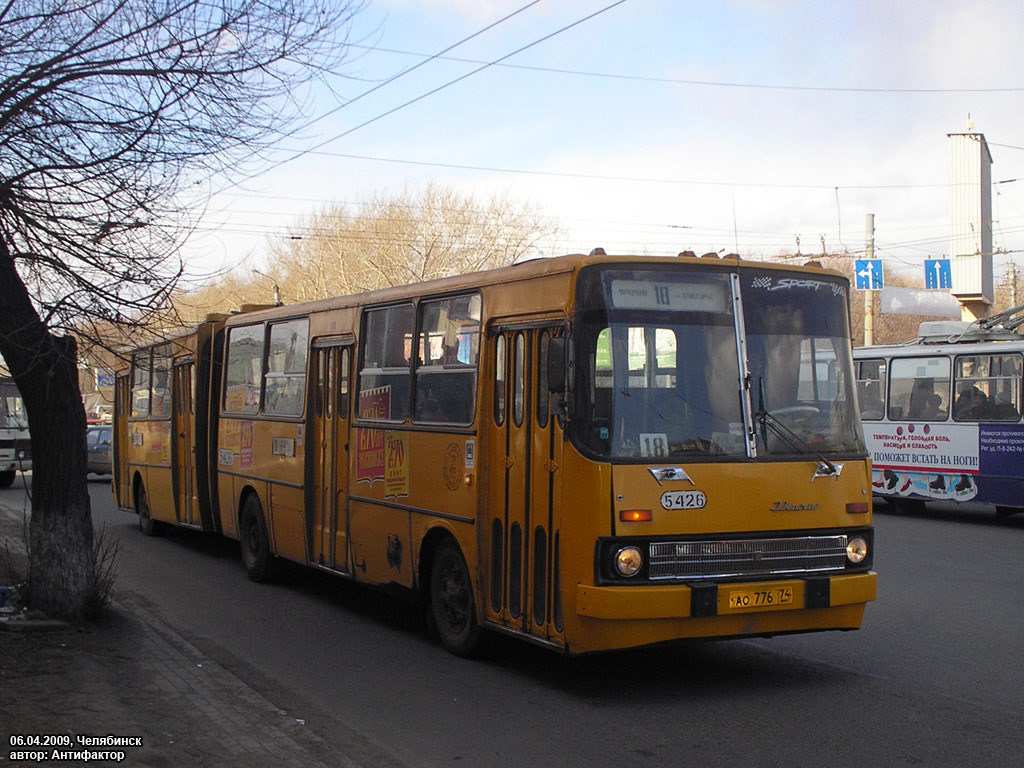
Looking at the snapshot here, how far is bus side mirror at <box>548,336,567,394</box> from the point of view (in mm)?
7312

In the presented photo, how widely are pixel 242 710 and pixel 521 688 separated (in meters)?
1.87

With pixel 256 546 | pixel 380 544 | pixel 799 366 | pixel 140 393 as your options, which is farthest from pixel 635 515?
pixel 140 393

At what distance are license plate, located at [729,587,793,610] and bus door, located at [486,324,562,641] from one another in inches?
43.4

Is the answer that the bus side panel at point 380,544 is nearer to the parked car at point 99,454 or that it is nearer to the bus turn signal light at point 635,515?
the bus turn signal light at point 635,515

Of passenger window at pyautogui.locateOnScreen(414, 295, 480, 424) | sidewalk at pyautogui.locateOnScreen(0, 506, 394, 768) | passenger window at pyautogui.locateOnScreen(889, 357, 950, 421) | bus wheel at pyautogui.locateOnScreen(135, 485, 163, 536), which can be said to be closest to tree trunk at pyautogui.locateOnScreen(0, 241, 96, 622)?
sidewalk at pyautogui.locateOnScreen(0, 506, 394, 768)

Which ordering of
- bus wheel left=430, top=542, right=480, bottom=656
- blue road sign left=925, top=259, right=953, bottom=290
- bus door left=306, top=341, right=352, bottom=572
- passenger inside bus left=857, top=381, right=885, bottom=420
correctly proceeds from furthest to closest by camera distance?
blue road sign left=925, top=259, right=953, bottom=290 < passenger inside bus left=857, top=381, right=885, bottom=420 < bus door left=306, top=341, right=352, bottom=572 < bus wheel left=430, top=542, right=480, bottom=656

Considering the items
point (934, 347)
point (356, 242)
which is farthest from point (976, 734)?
point (356, 242)

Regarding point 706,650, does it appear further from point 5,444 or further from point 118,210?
point 5,444

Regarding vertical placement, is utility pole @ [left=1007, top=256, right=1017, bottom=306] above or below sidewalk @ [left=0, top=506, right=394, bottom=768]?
above

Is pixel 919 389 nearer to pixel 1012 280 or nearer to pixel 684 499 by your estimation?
pixel 684 499

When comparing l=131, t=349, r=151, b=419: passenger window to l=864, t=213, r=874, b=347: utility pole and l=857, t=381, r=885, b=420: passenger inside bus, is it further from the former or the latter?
l=864, t=213, r=874, b=347: utility pole

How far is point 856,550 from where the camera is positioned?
787cm

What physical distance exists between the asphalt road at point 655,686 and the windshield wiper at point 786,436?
1421 millimetres

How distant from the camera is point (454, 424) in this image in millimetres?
8922
